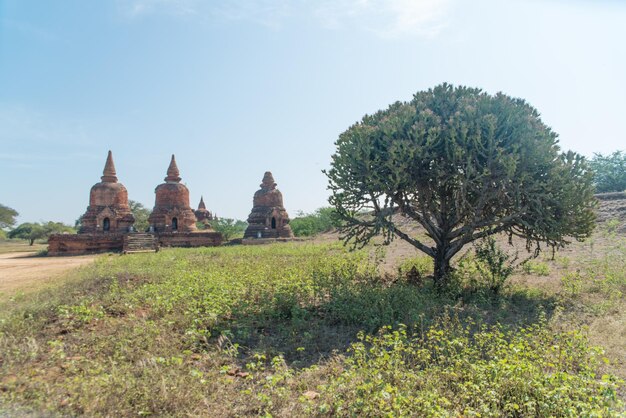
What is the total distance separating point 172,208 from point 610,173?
28666mm

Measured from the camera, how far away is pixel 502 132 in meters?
8.07


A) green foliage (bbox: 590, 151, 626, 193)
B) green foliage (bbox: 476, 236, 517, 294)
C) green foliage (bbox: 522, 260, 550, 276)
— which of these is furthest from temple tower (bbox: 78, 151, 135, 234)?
green foliage (bbox: 590, 151, 626, 193)

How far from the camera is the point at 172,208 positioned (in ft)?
89.6

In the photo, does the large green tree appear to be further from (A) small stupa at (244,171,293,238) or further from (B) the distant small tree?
(B) the distant small tree

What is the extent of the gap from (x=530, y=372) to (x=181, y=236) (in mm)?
24548

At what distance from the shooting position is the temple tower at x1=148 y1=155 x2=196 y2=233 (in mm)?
27047

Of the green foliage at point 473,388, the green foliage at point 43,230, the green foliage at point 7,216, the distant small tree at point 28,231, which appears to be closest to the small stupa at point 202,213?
the green foliage at point 43,230

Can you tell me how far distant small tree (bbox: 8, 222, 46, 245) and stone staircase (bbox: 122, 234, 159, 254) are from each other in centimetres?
2324

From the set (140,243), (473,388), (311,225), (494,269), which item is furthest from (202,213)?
(473,388)

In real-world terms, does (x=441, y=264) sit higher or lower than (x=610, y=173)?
lower

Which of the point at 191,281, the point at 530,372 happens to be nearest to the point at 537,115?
the point at 530,372

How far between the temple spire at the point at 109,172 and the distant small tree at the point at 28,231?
61.1ft

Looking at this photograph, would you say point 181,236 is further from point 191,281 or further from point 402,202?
point 402,202

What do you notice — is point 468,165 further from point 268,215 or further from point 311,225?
point 311,225
